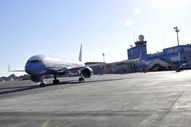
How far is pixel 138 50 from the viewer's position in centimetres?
14212

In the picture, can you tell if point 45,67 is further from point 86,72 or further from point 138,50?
point 138,50

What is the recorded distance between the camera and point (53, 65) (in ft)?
137

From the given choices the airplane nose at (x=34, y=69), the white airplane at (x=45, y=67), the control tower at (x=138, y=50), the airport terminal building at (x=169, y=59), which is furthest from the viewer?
the control tower at (x=138, y=50)

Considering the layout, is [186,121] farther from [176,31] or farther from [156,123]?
[176,31]

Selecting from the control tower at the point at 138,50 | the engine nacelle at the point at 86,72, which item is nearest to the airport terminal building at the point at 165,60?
the control tower at the point at 138,50

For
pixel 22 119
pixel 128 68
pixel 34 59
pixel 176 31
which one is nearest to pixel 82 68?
pixel 34 59

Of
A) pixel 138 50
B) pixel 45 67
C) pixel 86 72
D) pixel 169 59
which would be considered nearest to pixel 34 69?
pixel 45 67

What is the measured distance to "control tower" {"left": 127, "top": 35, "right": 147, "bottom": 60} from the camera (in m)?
142

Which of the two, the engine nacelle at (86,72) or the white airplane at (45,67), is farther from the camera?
the engine nacelle at (86,72)

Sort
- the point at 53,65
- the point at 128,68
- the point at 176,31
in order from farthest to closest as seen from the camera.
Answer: the point at 128,68
the point at 176,31
the point at 53,65

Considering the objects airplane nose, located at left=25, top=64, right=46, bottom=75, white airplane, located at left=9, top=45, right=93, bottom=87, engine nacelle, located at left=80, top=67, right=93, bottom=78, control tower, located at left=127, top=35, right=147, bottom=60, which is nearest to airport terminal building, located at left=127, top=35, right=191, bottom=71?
control tower, located at left=127, top=35, right=147, bottom=60

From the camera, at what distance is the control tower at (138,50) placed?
466 ft

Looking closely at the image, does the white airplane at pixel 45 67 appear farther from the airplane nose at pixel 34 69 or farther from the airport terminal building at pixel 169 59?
the airport terminal building at pixel 169 59

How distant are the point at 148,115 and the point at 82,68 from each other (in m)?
35.7
